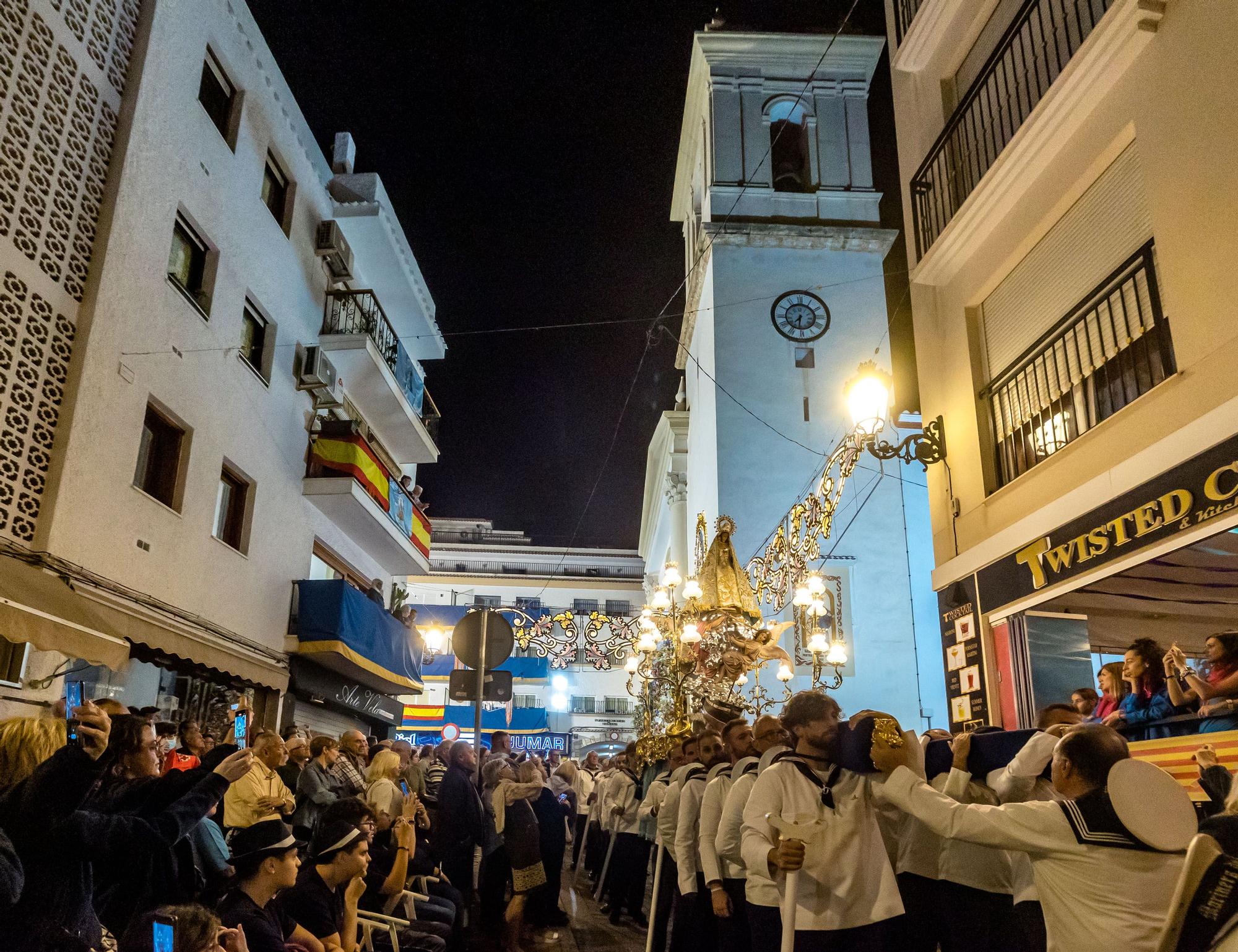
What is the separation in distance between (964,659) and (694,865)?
4.38 m

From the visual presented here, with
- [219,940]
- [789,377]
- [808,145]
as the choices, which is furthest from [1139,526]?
[808,145]

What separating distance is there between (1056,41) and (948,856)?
21.7 feet

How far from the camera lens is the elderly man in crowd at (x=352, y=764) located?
342 inches

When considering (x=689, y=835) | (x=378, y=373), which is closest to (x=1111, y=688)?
(x=689, y=835)

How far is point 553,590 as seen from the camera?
57.7 m

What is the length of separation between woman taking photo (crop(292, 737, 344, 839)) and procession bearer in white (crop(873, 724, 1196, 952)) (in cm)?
538

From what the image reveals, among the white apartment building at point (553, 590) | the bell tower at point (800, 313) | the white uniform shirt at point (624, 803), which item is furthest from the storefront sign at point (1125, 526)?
the white apartment building at point (553, 590)

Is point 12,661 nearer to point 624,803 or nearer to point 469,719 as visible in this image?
point 624,803

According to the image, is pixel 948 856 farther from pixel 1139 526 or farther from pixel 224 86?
pixel 224 86

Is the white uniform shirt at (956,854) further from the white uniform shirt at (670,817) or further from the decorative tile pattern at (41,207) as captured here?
the decorative tile pattern at (41,207)

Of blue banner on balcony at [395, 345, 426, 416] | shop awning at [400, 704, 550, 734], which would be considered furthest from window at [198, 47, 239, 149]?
shop awning at [400, 704, 550, 734]

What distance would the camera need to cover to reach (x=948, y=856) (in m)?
5.05

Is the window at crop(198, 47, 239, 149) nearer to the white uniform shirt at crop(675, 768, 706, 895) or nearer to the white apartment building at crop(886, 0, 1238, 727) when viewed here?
the white apartment building at crop(886, 0, 1238, 727)

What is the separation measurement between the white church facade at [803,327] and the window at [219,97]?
12.9 metres
